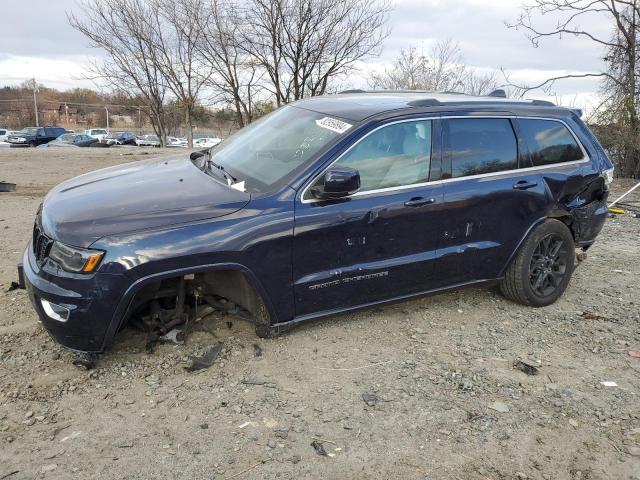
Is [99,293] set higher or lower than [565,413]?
higher

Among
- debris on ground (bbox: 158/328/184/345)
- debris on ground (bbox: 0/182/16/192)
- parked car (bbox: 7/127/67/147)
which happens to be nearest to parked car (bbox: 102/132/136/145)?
parked car (bbox: 7/127/67/147)

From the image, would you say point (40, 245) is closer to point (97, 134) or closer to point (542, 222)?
point (542, 222)

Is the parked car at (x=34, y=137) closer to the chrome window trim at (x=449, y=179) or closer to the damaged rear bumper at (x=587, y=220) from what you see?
the chrome window trim at (x=449, y=179)

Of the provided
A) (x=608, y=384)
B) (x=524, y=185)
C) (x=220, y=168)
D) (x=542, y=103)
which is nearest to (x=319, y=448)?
(x=608, y=384)

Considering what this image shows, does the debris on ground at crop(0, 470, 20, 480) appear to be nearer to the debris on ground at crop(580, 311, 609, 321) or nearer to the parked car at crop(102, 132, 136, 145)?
the debris on ground at crop(580, 311, 609, 321)

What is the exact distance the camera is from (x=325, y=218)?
3.51 metres

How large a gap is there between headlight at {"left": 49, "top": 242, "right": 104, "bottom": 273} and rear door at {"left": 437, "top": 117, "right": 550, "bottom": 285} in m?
2.43

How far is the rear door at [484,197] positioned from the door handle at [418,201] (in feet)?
0.47

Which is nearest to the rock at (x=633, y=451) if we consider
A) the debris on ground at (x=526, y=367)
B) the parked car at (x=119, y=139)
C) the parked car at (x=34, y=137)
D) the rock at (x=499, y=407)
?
the rock at (x=499, y=407)

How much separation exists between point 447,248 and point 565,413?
4.62ft

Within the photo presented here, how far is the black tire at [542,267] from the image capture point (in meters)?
4.50

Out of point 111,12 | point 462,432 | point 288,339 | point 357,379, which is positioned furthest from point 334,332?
point 111,12

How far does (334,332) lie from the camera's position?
4.04 meters

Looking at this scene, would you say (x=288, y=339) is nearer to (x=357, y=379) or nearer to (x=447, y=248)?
(x=357, y=379)
